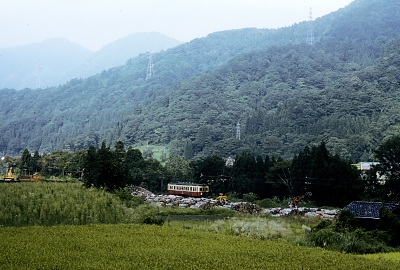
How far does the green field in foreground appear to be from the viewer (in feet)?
35.0

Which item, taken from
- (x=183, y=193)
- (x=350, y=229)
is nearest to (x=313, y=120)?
(x=183, y=193)

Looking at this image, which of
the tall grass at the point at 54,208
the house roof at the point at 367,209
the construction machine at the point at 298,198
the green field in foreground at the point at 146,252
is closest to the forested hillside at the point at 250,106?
the construction machine at the point at 298,198

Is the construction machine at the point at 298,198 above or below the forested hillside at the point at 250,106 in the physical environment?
below

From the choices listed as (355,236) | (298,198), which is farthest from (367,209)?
(298,198)

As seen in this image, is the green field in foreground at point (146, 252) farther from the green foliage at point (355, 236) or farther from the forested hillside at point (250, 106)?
the forested hillside at point (250, 106)

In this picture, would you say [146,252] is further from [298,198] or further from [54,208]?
[298,198]

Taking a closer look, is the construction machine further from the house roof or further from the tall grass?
the tall grass

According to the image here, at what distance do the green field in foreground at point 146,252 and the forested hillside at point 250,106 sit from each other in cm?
5911

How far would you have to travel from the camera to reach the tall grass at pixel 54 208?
17375mm

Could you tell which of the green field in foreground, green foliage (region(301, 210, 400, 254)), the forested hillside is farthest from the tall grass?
the forested hillside

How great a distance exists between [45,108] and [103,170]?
163 meters

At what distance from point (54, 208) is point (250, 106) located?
118m

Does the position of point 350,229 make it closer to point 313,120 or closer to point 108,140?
point 313,120

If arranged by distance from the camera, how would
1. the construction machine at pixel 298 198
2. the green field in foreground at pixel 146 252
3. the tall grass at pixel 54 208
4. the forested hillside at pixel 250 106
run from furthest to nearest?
the forested hillside at pixel 250 106
the construction machine at pixel 298 198
the tall grass at pixel 54 208
the green field in foreground at pixel 146 252
